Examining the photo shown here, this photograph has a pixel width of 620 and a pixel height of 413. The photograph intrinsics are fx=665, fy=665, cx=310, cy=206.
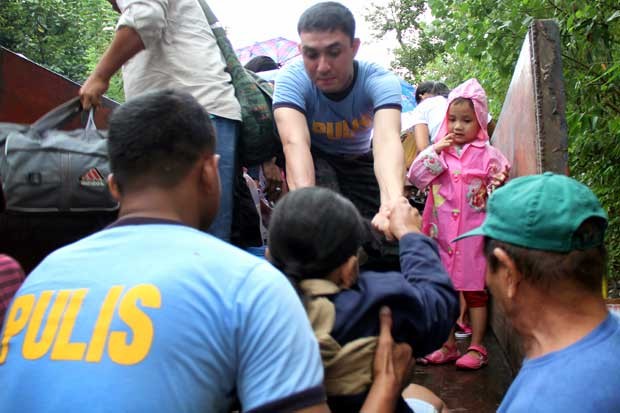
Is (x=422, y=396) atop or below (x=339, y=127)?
below

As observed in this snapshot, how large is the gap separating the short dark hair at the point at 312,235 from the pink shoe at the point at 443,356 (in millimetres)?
1875

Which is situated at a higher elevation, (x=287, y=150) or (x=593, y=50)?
(x=593, y=50)

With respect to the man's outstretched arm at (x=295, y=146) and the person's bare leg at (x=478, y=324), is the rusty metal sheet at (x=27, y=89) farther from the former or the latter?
the person's bare leg at (x=478, y=324)

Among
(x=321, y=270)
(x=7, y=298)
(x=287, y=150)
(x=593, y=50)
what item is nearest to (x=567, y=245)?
(x=321, y=270)

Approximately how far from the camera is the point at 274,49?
8.18 m

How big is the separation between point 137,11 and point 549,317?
1.98 m

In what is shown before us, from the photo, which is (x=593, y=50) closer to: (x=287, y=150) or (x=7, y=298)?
(x=287, y=150)

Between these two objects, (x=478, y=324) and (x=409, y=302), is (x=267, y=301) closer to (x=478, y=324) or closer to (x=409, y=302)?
(x=409, y=302)

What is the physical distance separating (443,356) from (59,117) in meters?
2.14

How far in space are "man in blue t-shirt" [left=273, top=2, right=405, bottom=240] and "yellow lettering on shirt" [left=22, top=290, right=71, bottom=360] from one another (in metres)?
1.57

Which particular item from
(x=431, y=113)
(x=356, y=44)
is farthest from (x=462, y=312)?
(x=356, y=44)

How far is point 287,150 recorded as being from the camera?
9.34ft

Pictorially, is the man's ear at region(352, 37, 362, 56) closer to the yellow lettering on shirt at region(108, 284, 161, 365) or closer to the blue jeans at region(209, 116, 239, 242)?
the blue jeans at region(209, 116, 239, 242)

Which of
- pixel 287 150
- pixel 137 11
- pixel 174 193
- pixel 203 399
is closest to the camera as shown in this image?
pixel 203 399
